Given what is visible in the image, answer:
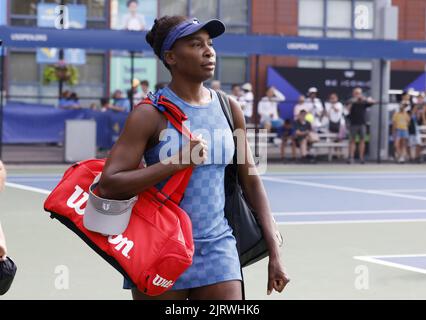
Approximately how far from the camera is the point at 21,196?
15.2 m

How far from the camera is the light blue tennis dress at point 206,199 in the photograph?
4047 mm

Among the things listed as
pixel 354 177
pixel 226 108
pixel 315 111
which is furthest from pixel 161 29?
pixel 315 111

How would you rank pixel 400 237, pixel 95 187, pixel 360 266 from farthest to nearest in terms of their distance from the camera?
pixel 400 237 → pixel 360 266 → pixel 95 187

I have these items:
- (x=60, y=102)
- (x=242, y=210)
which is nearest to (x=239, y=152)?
(x=242, y=210)

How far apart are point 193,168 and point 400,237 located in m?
7.51

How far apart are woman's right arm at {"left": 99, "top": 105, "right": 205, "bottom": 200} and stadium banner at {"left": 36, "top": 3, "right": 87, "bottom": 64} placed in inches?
1102

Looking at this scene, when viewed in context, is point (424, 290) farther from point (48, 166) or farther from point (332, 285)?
point (48, 166)

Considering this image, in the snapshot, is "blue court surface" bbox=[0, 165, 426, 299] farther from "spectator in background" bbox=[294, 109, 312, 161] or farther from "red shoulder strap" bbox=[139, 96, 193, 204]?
"spectator in background" bbox=[294, 109, 312, 161]

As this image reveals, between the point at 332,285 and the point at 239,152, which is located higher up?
the point at 239,152

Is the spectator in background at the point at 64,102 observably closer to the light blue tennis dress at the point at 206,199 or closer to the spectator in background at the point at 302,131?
the spectator in background at the point at 302,131

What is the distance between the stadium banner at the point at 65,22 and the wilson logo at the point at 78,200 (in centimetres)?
2796

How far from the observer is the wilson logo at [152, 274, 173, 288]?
12.4 ft

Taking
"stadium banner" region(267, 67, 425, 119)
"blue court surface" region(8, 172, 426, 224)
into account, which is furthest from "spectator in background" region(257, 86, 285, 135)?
"stadium banner" region(267, 67, 425, 119)

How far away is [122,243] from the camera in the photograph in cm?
384
